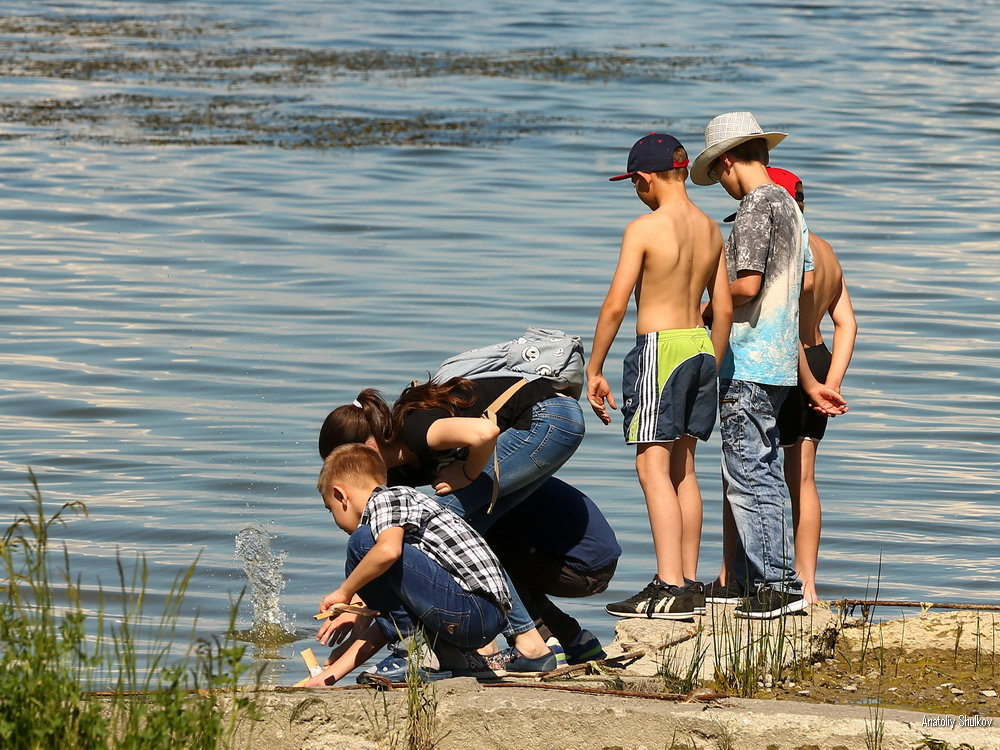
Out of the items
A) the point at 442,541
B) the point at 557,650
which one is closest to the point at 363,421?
the point at 442,541

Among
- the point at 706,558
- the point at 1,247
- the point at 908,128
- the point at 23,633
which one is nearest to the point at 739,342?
the point at 706,558

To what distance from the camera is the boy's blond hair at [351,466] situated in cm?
538

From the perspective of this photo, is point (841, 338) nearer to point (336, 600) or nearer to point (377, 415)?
point (377, 415)

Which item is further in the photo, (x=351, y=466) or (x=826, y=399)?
(x=826, y=399)

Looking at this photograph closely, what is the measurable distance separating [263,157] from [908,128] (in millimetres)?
9729

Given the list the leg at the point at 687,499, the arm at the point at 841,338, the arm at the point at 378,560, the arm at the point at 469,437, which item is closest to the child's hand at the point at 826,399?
the arm at the point at 841,338

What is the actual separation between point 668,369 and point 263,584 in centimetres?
257

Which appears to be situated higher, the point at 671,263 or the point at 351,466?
the point at 671,263

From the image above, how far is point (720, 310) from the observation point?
20.6 ft

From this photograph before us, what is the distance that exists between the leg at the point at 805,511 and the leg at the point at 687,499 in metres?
0.60

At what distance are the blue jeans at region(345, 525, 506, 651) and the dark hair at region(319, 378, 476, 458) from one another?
1.12 feet

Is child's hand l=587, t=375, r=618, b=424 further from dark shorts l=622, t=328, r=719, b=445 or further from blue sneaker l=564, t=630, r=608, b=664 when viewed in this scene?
blue sneaker l=564, t=630, r=608, b=664

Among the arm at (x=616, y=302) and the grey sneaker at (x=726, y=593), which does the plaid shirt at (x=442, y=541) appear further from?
the grey sneaker at (x=726, y=593)

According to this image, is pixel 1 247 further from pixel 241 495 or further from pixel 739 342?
pixel 739 342
